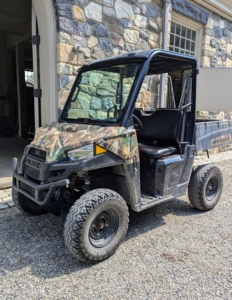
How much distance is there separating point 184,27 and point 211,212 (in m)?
5.35

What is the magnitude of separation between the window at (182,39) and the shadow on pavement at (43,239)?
4750 millimetres

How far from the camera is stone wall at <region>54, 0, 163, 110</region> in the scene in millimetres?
4438

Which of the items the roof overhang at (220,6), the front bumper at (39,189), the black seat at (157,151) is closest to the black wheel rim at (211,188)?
the black seat at (157,151)

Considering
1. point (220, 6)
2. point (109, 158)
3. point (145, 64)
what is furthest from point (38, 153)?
point (220, 6)

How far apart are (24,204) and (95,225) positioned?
3.48 feet

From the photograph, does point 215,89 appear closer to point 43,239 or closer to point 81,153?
point 81,153

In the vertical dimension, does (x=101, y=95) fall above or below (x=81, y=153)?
above

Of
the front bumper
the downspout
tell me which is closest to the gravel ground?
the front bumper

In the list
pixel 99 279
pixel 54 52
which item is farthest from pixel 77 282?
pixel 54 52

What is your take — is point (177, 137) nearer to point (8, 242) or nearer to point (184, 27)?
point (8, 242)

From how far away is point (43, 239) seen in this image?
274 cm

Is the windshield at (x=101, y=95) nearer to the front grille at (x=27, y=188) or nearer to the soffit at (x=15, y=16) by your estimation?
the front grille at (x=27, y=188)

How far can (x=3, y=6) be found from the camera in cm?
653

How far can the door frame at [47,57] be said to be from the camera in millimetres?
4312
